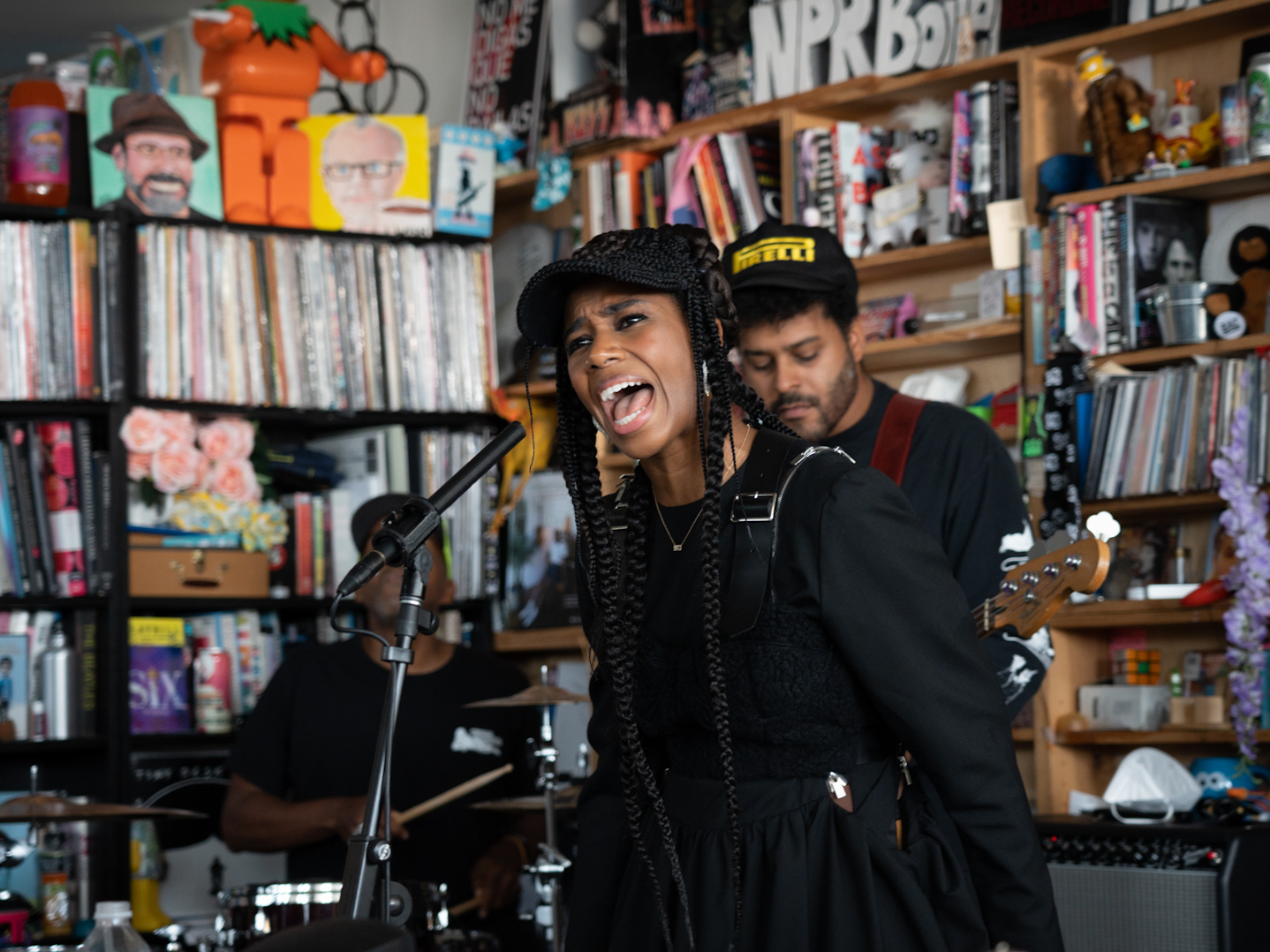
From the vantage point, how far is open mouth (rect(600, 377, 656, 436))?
154 centimetres

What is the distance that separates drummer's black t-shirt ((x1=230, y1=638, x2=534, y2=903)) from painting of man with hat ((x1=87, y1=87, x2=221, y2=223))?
1.20 meters

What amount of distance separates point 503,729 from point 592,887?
2040 millimetres

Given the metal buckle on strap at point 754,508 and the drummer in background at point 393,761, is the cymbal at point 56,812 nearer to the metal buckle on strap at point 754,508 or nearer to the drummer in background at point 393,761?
the drummer in background at point 393,761

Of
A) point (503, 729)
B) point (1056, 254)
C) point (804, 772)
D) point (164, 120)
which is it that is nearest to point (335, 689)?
point (503, 729)

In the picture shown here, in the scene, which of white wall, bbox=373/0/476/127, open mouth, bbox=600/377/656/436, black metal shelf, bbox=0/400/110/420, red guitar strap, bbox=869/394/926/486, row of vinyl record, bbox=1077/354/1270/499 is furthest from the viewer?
white wall, bbox=373/0/476/127

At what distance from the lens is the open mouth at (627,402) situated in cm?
154

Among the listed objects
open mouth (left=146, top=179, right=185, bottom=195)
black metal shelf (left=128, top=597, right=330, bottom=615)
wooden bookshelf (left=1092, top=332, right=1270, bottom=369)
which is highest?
open mouth (left=146, top=179, right=185, bottom=195)

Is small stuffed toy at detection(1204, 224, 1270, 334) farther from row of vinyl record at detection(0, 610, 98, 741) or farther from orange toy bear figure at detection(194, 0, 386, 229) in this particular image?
row of vinyl record at detection(0, 610, 98, 741)

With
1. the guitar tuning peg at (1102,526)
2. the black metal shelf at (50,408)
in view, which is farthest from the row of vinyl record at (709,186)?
the guitar tuning peg at (1102,526)

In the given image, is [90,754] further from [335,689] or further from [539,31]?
[539,31]

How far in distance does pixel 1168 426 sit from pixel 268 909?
1.98m

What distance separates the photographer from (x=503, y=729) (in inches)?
143

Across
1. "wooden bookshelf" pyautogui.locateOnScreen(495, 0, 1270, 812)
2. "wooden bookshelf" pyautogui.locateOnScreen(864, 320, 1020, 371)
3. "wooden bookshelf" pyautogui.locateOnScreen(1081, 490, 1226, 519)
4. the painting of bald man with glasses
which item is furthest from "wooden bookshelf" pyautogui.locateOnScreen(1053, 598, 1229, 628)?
the painting of bald man with glasses

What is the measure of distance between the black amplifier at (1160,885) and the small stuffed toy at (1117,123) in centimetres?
131
